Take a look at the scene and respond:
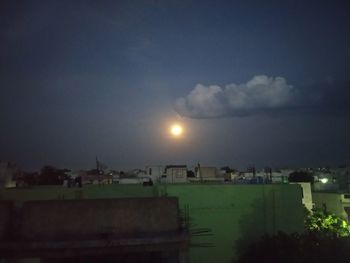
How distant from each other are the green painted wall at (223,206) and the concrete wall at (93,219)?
522 centimetres

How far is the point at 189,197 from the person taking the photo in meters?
16.0

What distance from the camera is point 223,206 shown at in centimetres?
1611

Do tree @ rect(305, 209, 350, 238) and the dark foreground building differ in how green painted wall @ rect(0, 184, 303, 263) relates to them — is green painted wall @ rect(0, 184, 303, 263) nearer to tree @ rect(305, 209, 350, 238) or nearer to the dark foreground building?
the dark foreground building

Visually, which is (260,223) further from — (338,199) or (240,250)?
(338,199)

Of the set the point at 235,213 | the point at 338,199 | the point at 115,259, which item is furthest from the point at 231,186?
the point at 338,199

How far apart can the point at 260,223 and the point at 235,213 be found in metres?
1.11

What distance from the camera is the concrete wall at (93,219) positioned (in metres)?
10.2

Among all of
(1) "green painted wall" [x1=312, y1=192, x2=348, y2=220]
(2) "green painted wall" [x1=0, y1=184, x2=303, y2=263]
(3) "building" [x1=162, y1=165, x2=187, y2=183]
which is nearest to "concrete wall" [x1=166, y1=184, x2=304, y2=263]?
(2) "green painted wall" [x1=0, y1=184, x2=303, y2=263]

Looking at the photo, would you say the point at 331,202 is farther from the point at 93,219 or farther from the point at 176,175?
the point at 93,219

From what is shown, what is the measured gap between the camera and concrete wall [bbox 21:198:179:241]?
33.6ft

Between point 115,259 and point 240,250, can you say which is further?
point 240,250

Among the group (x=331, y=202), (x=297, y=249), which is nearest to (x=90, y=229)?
(x=297, y=249)

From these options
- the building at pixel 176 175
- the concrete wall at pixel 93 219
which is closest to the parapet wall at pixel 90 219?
the concrete wall at pixel 93 219

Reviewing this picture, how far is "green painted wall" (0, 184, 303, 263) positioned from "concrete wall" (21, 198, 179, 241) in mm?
5225
